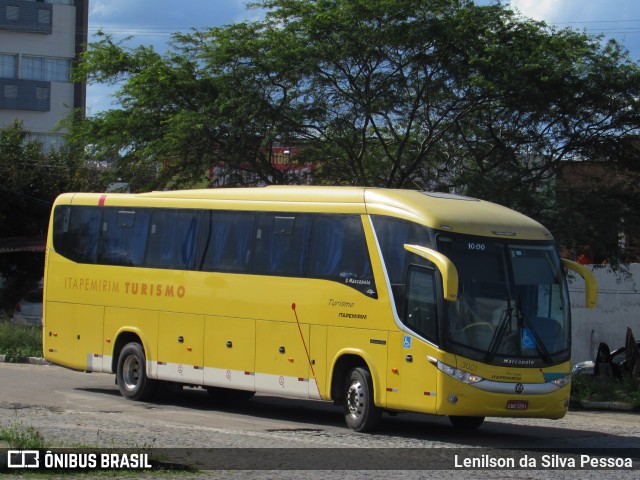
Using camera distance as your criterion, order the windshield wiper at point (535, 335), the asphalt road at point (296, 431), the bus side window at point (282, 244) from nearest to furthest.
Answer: the asphalt road at point (296, 431)
the windshield wiper at point (535, 335)
the bus side window at point (282, 244)

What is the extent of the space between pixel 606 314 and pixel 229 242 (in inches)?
657

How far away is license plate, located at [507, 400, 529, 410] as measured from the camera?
44.1 feet

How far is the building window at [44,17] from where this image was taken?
180 feet

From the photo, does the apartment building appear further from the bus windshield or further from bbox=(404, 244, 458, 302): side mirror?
bbox=(404, 244, 458, 302): side mirror

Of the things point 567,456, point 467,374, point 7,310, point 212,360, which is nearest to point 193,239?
point 212,360

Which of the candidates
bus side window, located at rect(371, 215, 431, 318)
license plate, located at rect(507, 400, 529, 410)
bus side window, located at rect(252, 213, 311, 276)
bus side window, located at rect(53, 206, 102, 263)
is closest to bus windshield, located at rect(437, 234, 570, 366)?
bus side window, located at rect(371, 215, 431, 318)

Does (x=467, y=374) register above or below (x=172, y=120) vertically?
below

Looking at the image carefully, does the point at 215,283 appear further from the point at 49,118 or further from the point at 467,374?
the point at 49,118

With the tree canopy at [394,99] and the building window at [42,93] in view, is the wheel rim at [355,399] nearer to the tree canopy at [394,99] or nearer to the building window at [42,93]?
the tree canopy at [394,99]

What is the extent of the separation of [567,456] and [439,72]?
39.6 ft

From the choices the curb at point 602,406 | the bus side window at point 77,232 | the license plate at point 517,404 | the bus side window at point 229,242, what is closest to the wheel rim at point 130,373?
the bus side window at point 77,232

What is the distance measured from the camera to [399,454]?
12.2 meters

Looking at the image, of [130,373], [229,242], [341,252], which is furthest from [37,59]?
[341,252]

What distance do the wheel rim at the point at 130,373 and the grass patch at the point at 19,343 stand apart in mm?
8599
